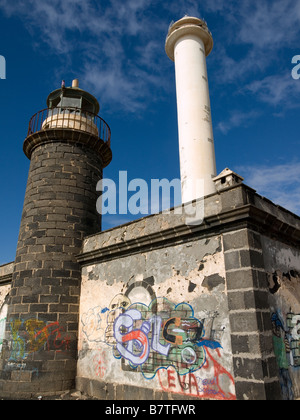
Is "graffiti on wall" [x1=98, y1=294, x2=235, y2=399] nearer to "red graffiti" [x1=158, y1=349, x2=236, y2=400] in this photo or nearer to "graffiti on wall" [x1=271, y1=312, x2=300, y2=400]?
"red graffiti" [x1=158, y1=349, x2=236, y2=400]

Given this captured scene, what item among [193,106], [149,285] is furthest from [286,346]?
[193,106]

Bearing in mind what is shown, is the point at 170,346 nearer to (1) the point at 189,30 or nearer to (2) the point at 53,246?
(2) the point at 53,246

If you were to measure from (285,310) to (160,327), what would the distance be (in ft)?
7.97

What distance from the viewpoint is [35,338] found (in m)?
8.16

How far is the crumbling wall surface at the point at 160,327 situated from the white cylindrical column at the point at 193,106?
3.86 m

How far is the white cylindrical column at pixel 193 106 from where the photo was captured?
34.5 feet

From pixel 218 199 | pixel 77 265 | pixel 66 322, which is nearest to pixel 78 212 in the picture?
pixel 77 265

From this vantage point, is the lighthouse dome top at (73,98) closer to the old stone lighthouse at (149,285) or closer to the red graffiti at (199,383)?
the old stone lighthouse at (149,285)

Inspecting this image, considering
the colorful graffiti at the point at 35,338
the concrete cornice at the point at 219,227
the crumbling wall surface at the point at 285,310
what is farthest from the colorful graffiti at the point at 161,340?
the colorful graffiti at the point at 35,338

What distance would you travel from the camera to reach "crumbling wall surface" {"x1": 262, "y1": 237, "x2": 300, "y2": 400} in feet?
18.4
